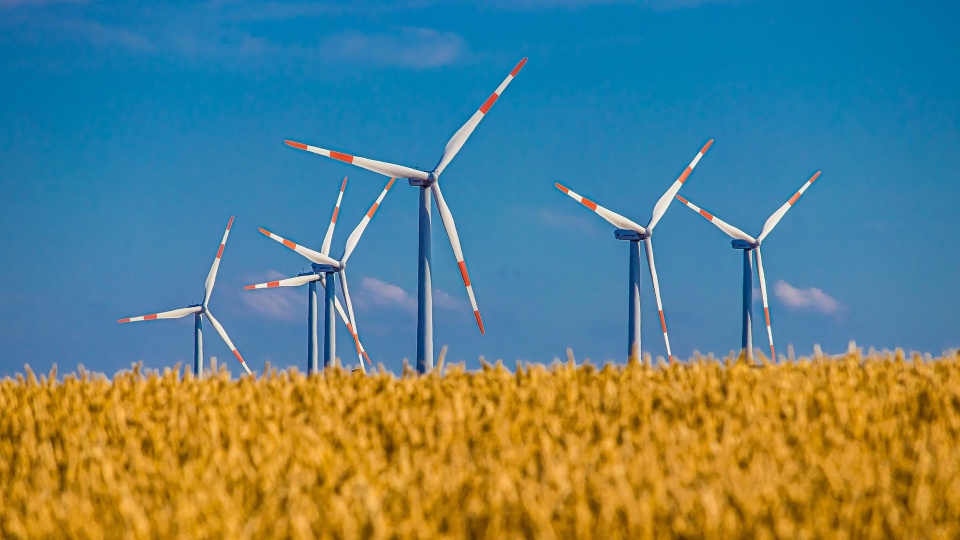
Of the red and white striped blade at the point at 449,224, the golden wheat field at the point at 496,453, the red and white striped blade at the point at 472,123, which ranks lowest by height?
the golden wheat field at the point at 496,453

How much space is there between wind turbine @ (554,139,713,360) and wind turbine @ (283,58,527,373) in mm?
7446

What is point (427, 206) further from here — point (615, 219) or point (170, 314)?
point (170, 314)

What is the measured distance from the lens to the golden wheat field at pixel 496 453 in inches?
314

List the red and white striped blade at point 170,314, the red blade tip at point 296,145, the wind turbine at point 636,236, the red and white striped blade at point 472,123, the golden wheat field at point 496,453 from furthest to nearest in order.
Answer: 1. the red and white striped blade at point 170,314
2. the wind turbine at point 636,236
3. the red and white striped blade at point 472,123
4. the red blade tip at point 296,145
5. the golden wheat field at point 496,453

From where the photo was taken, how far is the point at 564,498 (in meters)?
8.34

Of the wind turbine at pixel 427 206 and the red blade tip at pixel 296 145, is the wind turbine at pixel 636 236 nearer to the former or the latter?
the wind turbine at pixel 427 206

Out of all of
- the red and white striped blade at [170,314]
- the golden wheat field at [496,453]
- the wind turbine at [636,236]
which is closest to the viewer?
the golden wheat field at [496,453]

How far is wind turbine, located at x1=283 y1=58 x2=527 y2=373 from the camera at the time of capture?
24406 mm

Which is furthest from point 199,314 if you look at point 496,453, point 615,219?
point 496,453

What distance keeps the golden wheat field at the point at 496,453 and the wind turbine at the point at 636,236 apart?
19163 mm

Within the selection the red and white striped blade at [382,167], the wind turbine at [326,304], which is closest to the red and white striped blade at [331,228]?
the wind turbine at [326,304]

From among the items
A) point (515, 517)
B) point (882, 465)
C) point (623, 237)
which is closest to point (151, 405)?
point (515, 517)

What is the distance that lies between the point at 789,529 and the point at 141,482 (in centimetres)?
583

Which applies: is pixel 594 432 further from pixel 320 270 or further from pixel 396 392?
pixel 320 270
